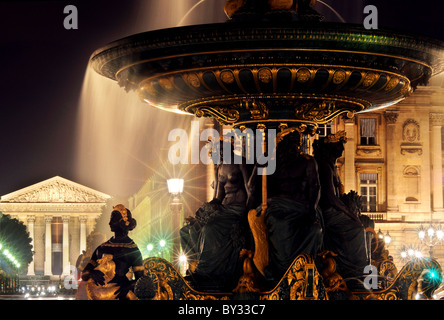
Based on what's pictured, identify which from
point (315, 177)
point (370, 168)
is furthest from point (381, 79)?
point (370, 168)

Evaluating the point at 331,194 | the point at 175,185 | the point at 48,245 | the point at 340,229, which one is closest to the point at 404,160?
the point at 175,185

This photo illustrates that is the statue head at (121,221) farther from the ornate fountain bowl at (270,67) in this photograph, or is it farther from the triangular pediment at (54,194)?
the triangular pediment at (54,194)

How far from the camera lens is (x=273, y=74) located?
7.67 m

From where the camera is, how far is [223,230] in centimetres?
813

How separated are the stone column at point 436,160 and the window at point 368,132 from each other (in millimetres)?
3116

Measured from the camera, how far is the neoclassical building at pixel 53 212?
9744 cm

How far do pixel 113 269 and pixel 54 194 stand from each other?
93.0 metres

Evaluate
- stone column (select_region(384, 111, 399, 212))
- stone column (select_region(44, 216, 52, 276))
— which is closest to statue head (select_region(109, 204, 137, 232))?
stone column (select_region(384, 111, 399, 212))

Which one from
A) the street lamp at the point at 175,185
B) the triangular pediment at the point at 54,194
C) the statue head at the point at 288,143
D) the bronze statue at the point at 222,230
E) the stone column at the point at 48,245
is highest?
the triangular pediment at the point at 54,194

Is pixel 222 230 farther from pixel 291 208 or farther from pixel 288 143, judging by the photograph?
pixel 288 143

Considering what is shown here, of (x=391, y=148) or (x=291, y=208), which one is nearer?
(x=291, y=208)

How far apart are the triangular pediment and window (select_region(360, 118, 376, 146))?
4613 cm

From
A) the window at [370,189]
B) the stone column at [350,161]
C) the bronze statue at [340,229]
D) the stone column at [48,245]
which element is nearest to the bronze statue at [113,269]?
the bronze statue at [340,229]

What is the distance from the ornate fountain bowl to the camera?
7402 mm
